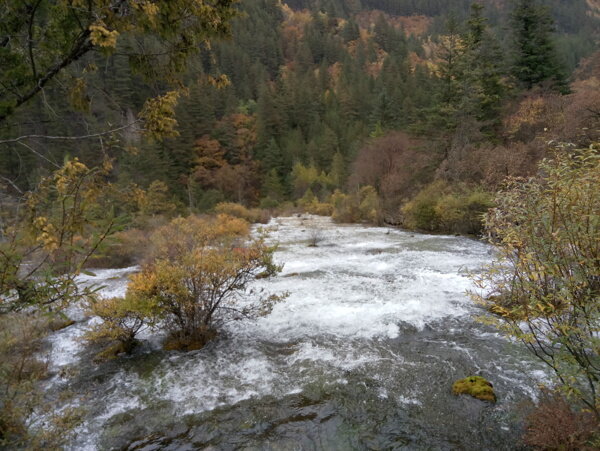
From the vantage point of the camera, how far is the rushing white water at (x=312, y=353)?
5855mm

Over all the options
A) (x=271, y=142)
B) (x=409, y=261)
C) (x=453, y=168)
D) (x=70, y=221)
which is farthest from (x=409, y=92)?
(x=70, y=221)

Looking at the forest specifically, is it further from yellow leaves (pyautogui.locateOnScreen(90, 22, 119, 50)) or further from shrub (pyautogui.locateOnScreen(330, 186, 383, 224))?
shrub (pyautogui.locateOnScreen(330, 186, 383, 224))

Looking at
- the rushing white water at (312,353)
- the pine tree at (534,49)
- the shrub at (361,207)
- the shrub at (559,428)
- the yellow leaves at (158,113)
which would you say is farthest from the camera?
the shrub at (361,207)

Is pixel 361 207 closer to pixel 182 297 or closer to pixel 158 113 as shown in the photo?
pixel 182 297

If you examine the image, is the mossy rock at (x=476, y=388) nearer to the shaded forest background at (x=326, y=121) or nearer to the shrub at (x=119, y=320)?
the shaded forest background at (x=326, y=121)

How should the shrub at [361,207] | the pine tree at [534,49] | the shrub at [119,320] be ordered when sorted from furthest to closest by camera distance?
the shrub at [361,207] → the pine tree at [534,49] → the shrub at [119,320]

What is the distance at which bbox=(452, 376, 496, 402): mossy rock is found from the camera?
5.45 metres

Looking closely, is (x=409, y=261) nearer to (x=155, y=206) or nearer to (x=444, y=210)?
(x=444, y=210)

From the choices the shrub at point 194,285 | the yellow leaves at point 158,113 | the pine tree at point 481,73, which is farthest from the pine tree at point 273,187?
the yellow leaves at point 158,113

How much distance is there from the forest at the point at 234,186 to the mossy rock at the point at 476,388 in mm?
681

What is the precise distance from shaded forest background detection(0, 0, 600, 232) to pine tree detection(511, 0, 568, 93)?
1.03 feet

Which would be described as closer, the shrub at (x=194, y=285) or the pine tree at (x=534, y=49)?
the shrub at (x=194, y=285)

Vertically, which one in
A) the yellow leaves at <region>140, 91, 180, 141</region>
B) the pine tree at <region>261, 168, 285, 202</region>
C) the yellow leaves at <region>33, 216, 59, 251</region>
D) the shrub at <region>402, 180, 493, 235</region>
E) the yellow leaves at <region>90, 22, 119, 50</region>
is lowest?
the pine tree at <region>261, 168, 285, 202</region>

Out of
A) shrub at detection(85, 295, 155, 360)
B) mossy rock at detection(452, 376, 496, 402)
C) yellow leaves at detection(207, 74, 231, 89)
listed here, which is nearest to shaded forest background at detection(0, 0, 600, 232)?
yellow leaves at detection(207, 74, 231, 89)
